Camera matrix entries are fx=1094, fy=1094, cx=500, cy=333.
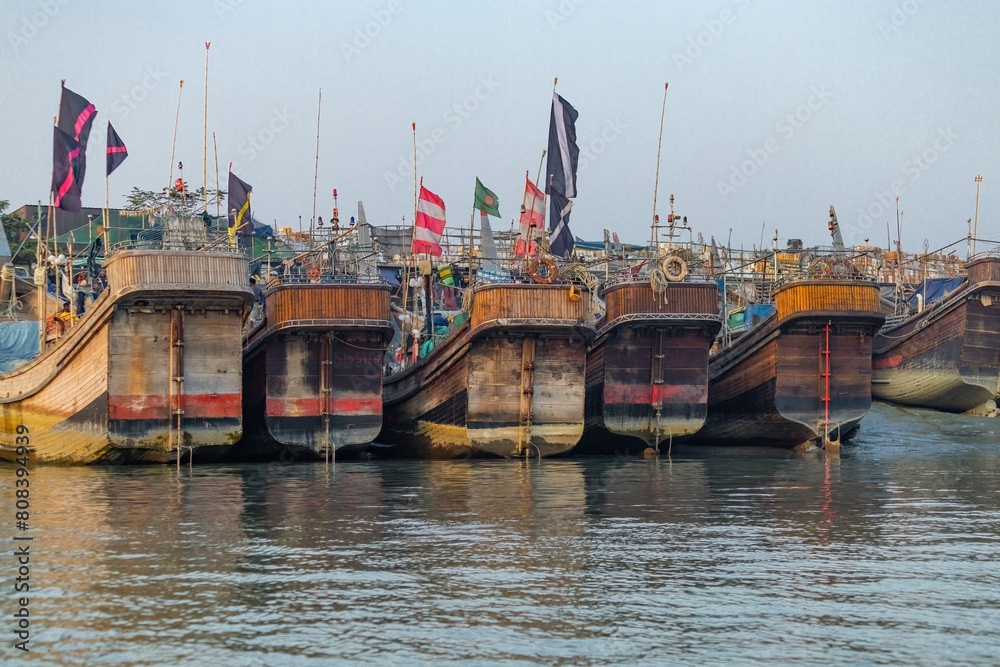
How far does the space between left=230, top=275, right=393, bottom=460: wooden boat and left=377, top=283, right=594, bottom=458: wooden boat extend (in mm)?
1946

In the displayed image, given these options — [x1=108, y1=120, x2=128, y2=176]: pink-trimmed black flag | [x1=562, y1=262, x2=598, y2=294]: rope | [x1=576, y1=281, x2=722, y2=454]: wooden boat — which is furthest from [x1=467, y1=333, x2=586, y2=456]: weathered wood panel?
[x1=108, y1=120, x2=128, y2=176]: pink-trimmed black flag

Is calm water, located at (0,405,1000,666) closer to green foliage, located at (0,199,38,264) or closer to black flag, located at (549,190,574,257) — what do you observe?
black flag, located at (549,190,574,257)

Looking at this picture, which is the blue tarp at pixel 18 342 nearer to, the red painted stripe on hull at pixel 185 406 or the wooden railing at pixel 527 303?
the red painted stripe on hull at pixel 185 406

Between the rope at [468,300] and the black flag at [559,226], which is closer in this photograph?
the rope at [468,300]

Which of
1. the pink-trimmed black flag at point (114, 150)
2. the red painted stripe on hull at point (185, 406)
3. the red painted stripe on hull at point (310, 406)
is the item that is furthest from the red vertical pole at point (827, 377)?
the pink-trimmed black flag at point (114, 150)

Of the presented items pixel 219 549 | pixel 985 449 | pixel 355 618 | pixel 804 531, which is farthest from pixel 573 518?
pixel 985 449

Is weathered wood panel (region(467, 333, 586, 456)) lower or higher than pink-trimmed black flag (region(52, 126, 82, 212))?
lower

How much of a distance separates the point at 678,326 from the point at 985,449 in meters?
8.69

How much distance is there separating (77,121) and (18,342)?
26.4ft

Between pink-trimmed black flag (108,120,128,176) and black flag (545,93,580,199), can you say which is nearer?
pink-trimmed black flag (108,120,128,176)

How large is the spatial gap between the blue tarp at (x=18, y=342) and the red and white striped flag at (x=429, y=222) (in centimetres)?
1173

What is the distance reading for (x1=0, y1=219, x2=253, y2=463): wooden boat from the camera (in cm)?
2261

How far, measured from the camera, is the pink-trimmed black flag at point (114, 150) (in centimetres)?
2688

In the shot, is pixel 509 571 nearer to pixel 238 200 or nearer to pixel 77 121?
pixel 77 121
